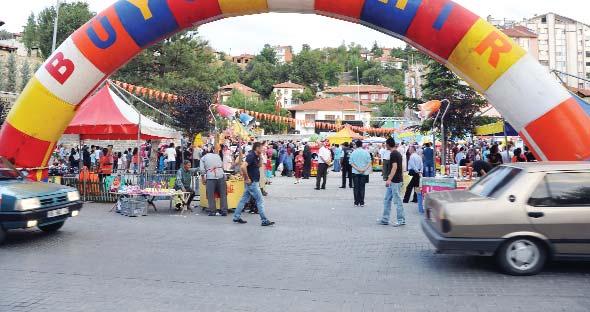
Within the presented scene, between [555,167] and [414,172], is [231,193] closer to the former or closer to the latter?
[414,172]

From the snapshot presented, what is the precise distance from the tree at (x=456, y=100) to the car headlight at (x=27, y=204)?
52.4 feet

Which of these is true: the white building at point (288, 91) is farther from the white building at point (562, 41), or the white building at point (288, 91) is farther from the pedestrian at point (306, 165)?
the pedestrian at point (306, 165)

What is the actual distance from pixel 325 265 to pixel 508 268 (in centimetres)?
244

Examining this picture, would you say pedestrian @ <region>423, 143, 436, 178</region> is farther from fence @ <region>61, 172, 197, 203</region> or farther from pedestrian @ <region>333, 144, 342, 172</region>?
pedestrian @ <region>333, 144, 342, 172</region>

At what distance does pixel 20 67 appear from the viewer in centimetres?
5325

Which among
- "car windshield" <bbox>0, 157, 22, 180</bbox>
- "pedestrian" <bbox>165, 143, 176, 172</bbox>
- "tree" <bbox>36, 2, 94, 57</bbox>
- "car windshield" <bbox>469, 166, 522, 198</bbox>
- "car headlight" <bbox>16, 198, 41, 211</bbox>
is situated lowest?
"car headlight" <bbox>16, 198, 41, 211</bbox>

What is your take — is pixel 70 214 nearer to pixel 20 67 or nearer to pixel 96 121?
pixel 96 121

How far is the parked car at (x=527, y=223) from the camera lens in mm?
7188

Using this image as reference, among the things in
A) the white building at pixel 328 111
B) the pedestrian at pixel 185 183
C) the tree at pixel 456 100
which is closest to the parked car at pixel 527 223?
the pedestrian at pixel 185 183

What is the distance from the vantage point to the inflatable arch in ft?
33.7

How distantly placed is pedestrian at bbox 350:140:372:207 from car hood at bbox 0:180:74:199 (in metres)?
7.27

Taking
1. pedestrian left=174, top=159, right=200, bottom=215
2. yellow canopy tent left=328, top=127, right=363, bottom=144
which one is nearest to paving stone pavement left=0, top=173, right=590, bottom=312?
pedestrian left=174, top=159, right=200, bottom=215

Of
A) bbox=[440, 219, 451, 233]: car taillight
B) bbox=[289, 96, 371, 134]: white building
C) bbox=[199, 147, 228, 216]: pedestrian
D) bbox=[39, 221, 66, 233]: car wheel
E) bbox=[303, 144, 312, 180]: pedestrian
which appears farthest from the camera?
bbox=[289, 96, 371, 134]: white building

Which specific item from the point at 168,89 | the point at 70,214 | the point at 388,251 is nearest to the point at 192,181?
the point at 70,214
